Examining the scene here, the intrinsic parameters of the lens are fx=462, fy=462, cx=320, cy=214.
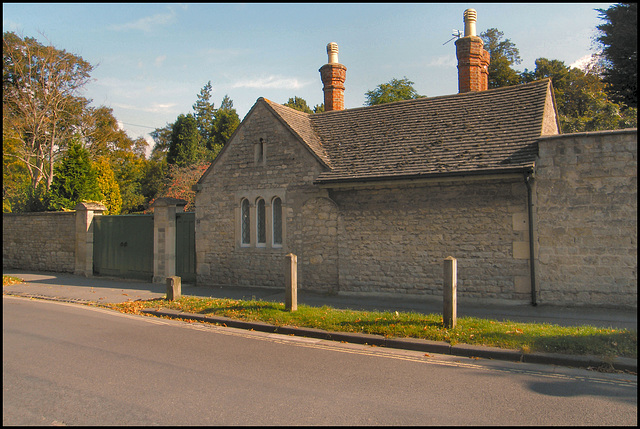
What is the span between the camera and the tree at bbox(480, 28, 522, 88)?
39500 mm

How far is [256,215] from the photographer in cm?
1400

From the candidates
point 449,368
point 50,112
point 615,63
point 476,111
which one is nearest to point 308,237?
point 476,111

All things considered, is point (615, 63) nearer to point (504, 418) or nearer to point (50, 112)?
point (504, 418)

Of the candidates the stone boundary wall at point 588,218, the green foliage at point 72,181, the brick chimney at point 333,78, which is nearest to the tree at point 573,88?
the brick chimney at point 333,78

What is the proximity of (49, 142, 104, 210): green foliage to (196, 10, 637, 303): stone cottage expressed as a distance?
8.73 metres

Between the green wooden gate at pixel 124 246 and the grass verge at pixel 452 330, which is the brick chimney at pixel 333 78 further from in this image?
the grass verge at pixel 452 330

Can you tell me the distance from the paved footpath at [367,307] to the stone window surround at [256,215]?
1.31 m

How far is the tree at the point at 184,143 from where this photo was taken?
124 feet

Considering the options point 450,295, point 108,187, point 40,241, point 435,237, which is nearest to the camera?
point 450,295

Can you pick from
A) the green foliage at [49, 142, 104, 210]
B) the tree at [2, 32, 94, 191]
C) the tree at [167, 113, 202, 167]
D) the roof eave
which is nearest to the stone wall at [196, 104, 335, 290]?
the roof eave

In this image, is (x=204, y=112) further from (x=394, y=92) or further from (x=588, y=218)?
(x=588, y=218)

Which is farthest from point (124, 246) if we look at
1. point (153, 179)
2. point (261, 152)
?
point (153, 179)

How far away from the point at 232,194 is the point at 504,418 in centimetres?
1100

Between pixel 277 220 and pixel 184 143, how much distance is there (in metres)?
27.1
